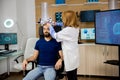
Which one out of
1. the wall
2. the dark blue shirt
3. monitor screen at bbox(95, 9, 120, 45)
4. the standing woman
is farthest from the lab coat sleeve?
the wall

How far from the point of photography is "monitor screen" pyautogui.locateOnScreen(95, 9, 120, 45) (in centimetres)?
350

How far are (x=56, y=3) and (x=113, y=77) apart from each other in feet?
7.53

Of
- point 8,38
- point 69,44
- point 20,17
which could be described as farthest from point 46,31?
point 20,17

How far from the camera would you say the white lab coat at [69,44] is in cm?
299

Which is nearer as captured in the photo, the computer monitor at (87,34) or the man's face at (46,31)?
the man's face at (46,31)

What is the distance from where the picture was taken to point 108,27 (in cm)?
364

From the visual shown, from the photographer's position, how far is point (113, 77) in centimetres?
489

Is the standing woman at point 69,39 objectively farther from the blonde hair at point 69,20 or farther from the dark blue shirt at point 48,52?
the dark blue shirt at point 48,52

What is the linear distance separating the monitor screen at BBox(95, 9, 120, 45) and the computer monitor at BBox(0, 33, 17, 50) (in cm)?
217

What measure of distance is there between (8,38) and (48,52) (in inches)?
87.6

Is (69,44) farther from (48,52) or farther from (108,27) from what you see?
(108,27)

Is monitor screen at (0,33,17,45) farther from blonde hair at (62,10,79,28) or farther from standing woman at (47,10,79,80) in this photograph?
blonde hair at (62,10,79,28)

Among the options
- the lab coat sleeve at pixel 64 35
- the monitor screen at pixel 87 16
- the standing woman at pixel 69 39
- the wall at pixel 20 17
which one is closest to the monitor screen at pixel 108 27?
the standing woman at pixel 69 39

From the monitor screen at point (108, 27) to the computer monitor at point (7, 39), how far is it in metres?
2.17
